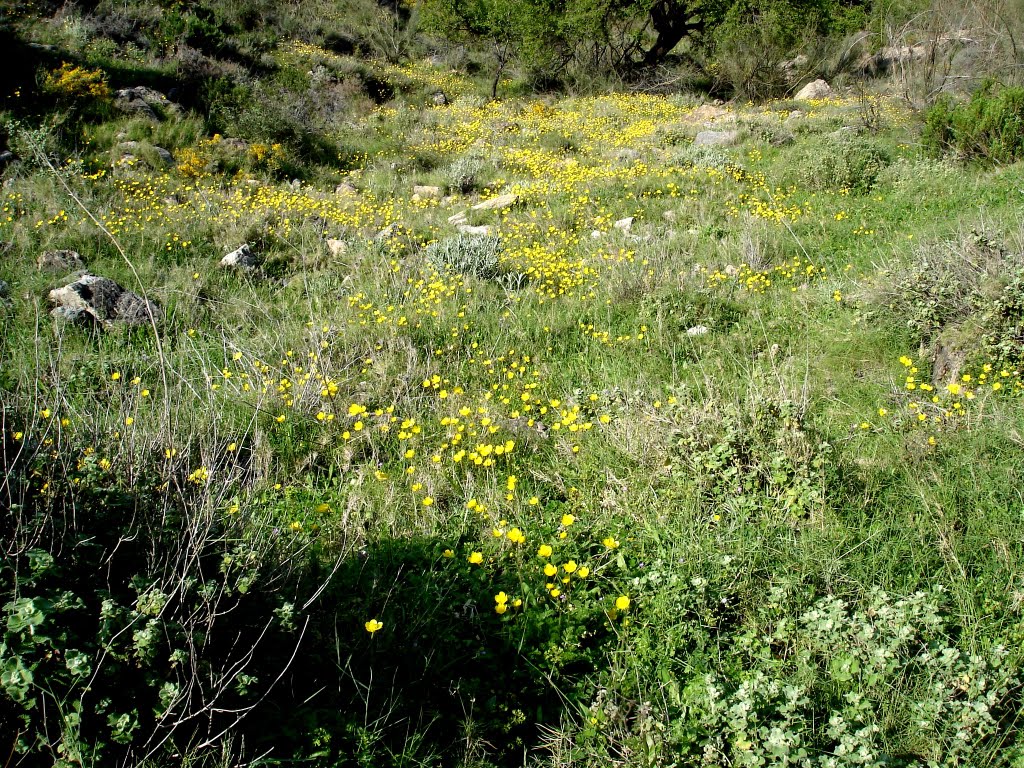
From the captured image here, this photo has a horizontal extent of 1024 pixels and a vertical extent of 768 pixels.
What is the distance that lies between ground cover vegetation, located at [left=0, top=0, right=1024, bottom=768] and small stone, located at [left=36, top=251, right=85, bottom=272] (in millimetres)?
63

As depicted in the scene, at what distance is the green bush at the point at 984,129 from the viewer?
7578 millimetres

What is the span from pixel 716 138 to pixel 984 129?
4101 mm

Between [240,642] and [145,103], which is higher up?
[145,103]

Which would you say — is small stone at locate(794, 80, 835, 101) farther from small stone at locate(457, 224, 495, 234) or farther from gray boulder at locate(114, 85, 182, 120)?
gray boulder at locate(114, 85, 182, 120)

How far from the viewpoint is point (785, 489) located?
9.60 ft

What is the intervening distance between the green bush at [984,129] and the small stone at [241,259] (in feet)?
29.2

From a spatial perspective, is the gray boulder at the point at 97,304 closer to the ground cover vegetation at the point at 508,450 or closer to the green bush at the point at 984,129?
the ground cover vegetation at the point at 508,450

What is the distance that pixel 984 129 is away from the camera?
779cm

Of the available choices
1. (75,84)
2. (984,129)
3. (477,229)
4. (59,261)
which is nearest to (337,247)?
(477,229)

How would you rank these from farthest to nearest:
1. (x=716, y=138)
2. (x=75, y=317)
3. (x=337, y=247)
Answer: (x=716, y=138) → (x=337, y=247) → (x=75, y=317)

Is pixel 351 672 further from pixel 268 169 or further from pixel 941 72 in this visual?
pixel 941 72

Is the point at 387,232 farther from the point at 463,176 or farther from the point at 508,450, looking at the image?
the point at 508,450

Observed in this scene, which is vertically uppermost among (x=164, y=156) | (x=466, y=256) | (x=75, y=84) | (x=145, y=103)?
(x=75, y=84)

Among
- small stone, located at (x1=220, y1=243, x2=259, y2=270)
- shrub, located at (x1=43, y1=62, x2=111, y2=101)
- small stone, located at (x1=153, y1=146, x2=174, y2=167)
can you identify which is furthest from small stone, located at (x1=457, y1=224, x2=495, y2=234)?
shrub, located at (x1=43, y1=62, x2=111, y2=101)
